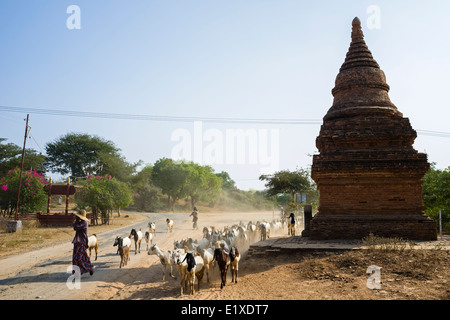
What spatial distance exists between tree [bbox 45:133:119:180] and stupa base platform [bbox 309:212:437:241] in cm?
4882

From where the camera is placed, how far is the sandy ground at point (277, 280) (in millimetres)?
6551

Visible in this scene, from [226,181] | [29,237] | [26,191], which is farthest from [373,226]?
[226,181]

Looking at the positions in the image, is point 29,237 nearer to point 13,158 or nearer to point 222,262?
point 222,262

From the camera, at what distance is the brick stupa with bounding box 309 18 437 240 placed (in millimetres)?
11266

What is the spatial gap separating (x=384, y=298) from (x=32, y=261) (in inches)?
450

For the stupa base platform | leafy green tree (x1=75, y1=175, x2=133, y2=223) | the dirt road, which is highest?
leafy green tree (x1=75, y1=175, x2=133, y2=223)

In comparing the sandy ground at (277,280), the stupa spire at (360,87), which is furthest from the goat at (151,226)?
the stupa spire at (360,87)

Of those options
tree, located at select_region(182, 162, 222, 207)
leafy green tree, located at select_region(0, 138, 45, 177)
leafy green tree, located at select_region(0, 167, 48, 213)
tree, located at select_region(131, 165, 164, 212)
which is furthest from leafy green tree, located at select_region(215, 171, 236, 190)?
leafy green tree, located at select_region(0, 167, 48, 213)

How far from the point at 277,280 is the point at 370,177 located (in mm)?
6032

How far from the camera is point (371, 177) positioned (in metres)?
11.7

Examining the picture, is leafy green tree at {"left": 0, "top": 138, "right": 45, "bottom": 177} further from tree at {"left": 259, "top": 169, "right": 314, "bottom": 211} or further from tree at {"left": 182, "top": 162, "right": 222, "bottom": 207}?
tree at {"left": 259, "top": 169, "right": 314, "bottom": 211}

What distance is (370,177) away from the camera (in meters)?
11.7

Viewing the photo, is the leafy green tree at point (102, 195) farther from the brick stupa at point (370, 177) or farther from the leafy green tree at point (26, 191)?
the brick stupa at point (370, 177)
